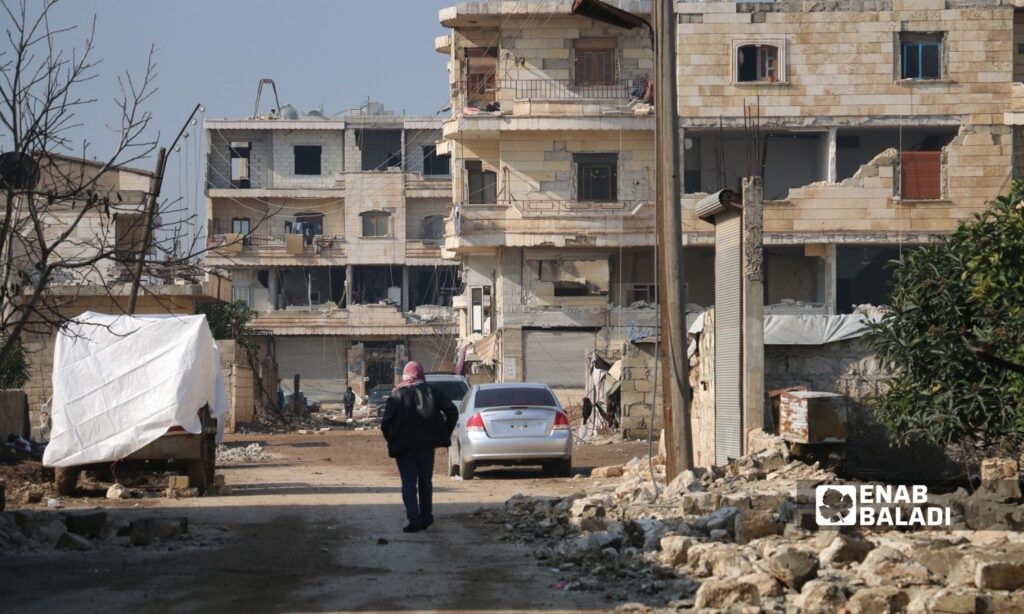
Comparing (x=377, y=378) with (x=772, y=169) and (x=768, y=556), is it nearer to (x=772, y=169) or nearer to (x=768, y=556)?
(x=772, y=169)

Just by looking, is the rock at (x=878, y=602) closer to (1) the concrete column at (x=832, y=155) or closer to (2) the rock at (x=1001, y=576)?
(2) the rock at (x=1001, y=576)

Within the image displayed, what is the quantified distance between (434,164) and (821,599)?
227 ft

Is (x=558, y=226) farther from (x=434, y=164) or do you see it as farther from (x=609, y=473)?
(x=434, y=164)

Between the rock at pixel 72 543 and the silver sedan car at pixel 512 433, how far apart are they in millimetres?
10321

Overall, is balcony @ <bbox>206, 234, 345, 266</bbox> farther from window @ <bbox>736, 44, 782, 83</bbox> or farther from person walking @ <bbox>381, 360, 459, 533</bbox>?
person walking @ <bbox>381, 360, 459, 533</bbox>

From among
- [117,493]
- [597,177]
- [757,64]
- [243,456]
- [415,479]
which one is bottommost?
[243,456]

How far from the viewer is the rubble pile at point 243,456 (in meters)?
28.6

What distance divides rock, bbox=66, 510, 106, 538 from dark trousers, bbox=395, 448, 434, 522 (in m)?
2.95

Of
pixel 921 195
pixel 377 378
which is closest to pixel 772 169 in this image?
pixel 921 195

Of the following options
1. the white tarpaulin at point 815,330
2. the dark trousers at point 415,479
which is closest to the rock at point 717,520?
the dark trousers at point 415,479

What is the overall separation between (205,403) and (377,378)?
179 feet

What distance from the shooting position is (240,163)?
7575 cm

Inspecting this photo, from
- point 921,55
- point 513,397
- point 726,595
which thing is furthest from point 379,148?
point 726,595

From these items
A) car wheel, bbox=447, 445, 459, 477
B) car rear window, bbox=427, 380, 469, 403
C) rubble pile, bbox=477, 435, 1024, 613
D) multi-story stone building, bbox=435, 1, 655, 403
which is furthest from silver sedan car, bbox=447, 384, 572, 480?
multi-story stone building, bbox=435, 1, 655, 403
